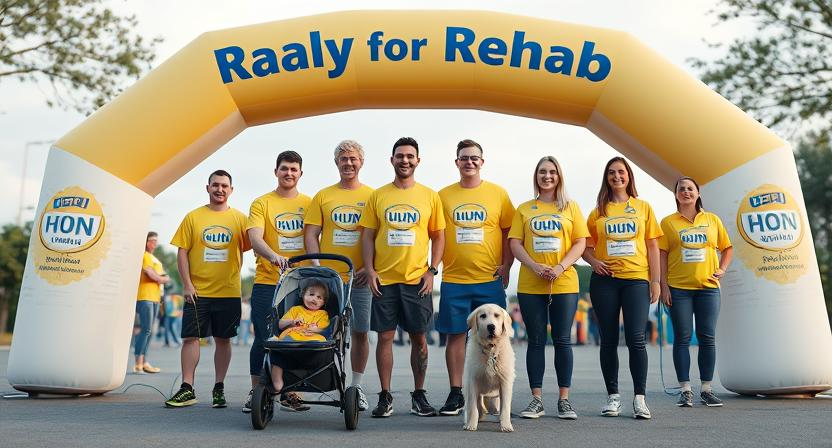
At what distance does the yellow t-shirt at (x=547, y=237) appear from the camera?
7.01 metres

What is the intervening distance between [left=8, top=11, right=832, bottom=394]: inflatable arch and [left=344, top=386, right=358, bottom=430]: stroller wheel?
3262mm

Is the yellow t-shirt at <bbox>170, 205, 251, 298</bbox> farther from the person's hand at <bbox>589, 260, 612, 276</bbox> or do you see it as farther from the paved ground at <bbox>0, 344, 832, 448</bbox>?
the person's hand at <bbox>589, 260, 612, 276</bbox>

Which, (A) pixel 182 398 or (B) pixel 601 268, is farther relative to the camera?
(A) pixel 182 398

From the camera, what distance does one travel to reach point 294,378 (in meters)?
6.23

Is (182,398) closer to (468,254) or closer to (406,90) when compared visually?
(468,254)

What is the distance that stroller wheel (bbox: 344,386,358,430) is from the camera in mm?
6125

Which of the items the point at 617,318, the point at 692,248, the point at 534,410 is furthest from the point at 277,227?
the point at 692,248

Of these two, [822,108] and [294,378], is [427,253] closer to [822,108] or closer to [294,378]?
[294,378]

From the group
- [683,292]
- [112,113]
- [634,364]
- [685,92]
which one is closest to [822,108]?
[685,92]

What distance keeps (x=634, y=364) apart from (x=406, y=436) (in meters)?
2.17

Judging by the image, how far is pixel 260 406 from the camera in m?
6.04

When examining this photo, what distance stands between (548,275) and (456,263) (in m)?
0.80

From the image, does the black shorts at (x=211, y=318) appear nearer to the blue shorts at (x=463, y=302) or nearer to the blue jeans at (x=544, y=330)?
the blue shorts at (x=463, y=302)

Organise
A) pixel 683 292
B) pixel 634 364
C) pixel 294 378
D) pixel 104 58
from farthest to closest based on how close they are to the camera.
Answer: pixel 104 58
pixel 683 292
pixel 634 364
pixel 294 378
